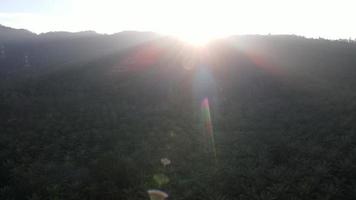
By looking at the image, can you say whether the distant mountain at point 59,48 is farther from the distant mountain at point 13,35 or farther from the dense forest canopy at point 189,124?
the dense forest canopy at point 189,124

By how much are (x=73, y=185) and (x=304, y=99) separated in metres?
12.4

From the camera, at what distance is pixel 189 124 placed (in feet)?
51.6

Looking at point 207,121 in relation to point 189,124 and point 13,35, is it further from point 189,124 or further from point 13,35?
point 13,35

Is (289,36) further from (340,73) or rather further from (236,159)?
(236,159)

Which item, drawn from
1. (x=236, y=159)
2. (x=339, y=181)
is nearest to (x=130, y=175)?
(x=236, y=159)

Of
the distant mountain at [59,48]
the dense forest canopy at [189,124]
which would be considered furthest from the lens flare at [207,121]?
the distant mountain at [59,48]

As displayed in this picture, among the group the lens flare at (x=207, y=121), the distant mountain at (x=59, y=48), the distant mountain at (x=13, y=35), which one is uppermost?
the distant mountain at (x=13, y=35)

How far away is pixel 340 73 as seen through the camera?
2202cm

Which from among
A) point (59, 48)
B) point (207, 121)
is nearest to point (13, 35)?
point (59, 48)

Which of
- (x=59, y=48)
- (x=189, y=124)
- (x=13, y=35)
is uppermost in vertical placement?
(x=13, y=35)

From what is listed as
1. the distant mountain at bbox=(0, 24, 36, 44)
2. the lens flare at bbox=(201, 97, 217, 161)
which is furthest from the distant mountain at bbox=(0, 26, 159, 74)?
the lens flare at bbox=(201, 97, 217, 161)

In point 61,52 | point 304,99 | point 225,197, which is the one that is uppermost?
point 61,52

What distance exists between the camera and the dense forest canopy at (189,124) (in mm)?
10086

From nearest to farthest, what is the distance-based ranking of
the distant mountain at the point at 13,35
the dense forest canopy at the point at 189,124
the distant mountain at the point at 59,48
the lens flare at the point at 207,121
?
1. the dense forest canopy at the point at 189,124
2. the lens flare at the point at 207,121
3. the distant mountain at the point at 59,48
4. the distant mountain at the point at 13,35
